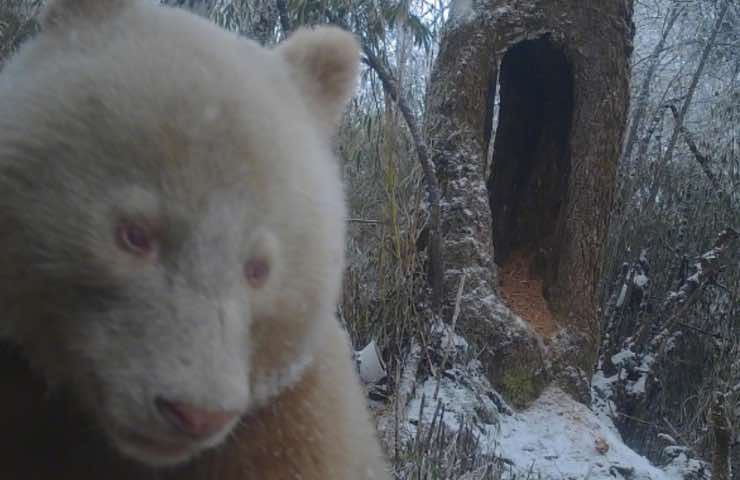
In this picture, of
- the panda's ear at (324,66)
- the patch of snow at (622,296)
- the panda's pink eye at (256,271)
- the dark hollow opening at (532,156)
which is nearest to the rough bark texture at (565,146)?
the dark hollow opening at (532,156)

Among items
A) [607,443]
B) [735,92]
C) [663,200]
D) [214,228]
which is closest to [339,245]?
[214,228]

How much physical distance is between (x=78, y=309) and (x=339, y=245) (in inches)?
22.4

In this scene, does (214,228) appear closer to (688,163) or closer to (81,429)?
(81,429)

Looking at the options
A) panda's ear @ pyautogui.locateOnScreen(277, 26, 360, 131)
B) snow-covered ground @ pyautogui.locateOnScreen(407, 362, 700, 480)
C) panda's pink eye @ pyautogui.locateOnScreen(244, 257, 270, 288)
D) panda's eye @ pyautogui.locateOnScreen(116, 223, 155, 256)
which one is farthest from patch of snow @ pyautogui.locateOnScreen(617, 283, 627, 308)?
panda's eye @ pyautogui.locateOnScreen(116, 223, 155, 256)

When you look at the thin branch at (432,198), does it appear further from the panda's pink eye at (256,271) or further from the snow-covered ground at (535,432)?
the panda's pink eye at (256,271)

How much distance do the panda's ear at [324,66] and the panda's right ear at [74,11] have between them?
0.40 metres

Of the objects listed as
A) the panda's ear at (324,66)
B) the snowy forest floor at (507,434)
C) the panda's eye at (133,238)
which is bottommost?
the snowy forest floor at (507,434)

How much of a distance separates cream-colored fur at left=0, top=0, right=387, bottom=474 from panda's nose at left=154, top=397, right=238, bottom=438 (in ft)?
0.04

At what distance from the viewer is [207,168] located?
146 cm

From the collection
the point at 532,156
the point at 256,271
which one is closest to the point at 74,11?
the point at 256,271

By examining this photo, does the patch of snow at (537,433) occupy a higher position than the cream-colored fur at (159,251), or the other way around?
the cream-colored fur at (159,251)

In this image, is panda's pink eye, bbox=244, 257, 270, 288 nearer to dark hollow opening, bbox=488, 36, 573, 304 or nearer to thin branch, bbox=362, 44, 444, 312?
thin branch, bbox=362, 44, 444, 312

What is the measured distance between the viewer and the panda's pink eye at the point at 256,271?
152 cm

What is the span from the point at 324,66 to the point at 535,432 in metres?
3.26
